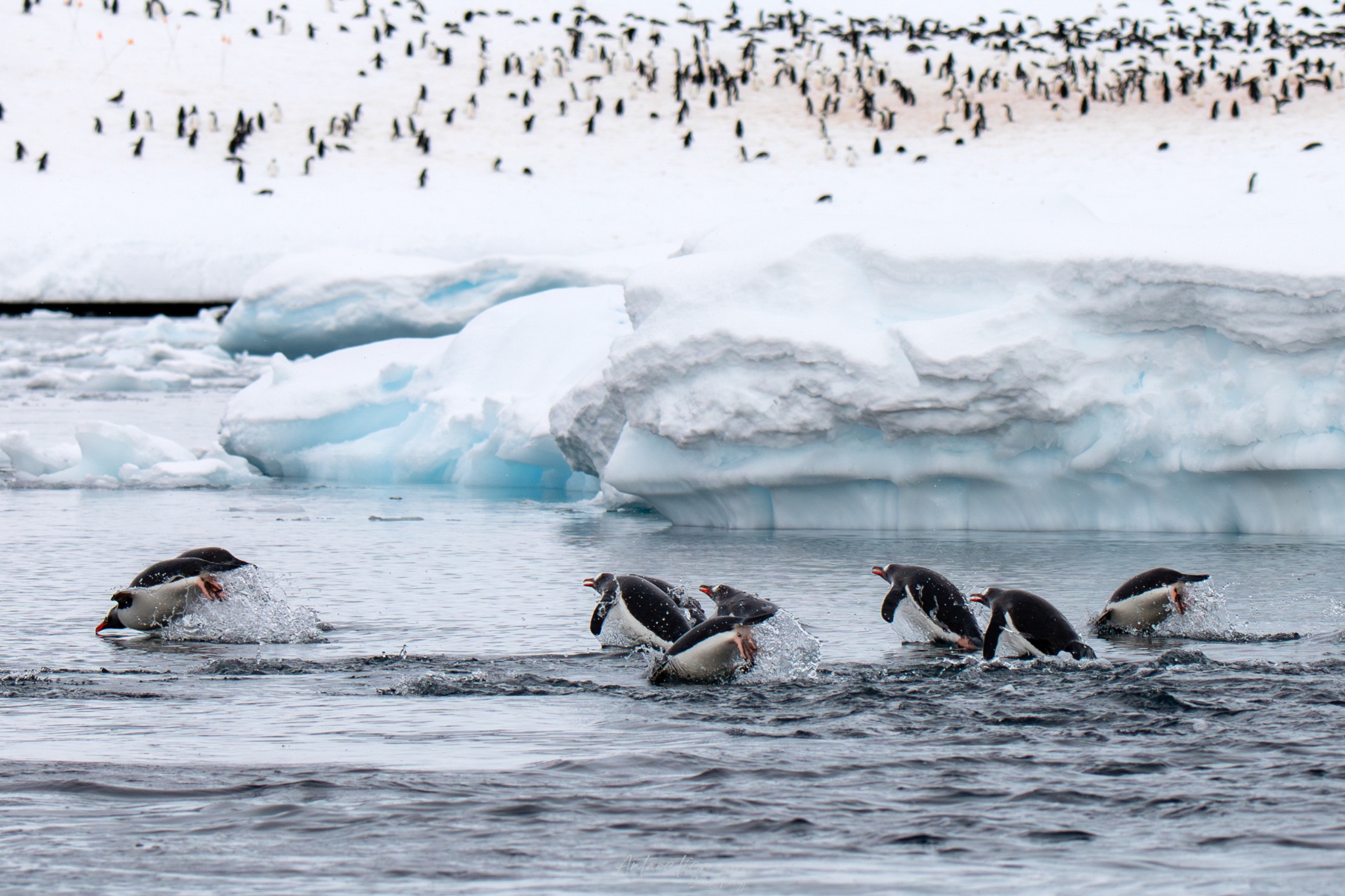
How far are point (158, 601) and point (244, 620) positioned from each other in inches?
13.9

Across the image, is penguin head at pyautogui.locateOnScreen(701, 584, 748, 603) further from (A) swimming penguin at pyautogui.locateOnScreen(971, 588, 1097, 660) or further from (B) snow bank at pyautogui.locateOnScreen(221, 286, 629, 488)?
(B) snow bank at pyautogui.locateOnScreen(221, 286, 629, 488)

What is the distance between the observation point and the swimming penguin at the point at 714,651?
5.29 m

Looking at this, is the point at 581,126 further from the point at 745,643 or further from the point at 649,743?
the point at 649,743

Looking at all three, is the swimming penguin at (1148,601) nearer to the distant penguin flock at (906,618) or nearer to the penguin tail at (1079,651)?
the distant penguin flock at (906,618)

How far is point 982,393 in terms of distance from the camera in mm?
9094

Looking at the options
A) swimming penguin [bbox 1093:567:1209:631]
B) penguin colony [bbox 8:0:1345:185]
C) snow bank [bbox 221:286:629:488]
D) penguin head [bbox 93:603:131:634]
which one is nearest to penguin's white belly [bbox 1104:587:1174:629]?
swimming penguin [bbox 1093:567:1209:631]

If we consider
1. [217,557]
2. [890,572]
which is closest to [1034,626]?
[890,572]

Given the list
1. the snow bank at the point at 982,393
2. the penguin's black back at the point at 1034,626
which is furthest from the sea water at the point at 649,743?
the snow bank at the point at 982,393

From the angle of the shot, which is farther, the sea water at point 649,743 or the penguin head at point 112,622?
the penguin head at point 112,622

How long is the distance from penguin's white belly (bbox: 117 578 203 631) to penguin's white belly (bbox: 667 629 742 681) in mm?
2288

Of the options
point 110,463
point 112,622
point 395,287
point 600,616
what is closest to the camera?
point 600,616

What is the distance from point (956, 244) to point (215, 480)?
671cm

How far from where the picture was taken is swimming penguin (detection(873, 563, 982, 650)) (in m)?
6.15

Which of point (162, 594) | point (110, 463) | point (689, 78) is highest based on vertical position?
point (689, 78)
